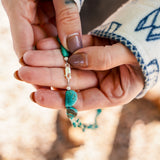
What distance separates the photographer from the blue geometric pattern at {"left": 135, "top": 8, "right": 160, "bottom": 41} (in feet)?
2.39

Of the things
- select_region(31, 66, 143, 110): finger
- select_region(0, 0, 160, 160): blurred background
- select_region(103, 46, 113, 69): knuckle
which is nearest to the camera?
select_region(103, 46, 113, 69): knuckle

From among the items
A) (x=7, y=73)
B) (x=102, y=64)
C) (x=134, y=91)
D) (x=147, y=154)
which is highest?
(x=102, y=64)

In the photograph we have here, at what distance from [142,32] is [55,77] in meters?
0.33

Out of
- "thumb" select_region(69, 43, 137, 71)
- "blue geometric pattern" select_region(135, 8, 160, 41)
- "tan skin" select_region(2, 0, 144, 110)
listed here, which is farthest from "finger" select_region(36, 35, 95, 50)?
"blue geometric pattern" select_region(135, 8, 160, 41)

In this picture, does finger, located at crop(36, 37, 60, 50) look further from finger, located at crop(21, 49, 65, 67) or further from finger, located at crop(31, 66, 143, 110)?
finger, located at crop(31, 66, 143, 110)

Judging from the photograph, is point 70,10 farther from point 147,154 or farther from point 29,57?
point 147,154

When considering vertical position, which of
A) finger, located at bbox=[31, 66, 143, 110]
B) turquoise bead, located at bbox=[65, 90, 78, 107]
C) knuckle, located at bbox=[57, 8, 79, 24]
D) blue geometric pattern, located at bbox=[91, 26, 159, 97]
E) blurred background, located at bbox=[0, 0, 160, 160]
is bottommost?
Result: blurred background, located at bbox=[0, 0, 160, 160]

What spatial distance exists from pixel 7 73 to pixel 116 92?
30.5 inches

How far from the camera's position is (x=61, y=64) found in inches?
30.4

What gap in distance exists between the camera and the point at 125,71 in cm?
81

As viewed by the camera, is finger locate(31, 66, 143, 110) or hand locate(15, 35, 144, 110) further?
finger locate(31, 66, 143, 110)

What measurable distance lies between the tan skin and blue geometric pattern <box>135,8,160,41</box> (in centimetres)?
10

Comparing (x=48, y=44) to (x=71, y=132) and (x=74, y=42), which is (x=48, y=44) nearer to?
(x=74, y=42)

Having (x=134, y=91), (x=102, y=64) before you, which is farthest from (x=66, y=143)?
(x=102, y=64)
